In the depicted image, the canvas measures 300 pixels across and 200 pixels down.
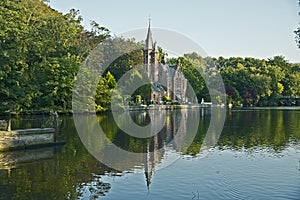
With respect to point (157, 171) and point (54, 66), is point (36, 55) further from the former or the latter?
point (157, 171)

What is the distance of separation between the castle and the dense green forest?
256cm

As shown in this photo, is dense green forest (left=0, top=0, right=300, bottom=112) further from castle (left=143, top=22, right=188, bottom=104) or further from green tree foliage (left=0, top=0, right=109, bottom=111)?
castle (left=143, top=22, right=188, bottom=104)

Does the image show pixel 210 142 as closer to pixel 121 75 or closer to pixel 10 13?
pixel 10 13

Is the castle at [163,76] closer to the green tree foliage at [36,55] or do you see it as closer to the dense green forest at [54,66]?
the dense green forest at [54,66]

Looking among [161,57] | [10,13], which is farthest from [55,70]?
[161,57]

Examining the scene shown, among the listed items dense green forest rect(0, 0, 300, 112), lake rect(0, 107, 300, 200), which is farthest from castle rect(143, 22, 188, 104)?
lake rect(0, 107, 300, 200)

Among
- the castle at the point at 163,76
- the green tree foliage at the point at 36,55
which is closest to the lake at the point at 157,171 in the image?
the green tree foliage at the point at 36,55

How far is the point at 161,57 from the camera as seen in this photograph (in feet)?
314

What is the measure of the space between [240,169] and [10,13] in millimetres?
23502

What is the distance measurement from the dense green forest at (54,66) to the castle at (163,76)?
2.56 metres

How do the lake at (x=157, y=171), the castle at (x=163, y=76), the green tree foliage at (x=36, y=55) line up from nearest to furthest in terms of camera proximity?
the lake at (x=157, y=171)
the green tree foliage at (x=36, y=55)
the castle at (x=163, y=76)

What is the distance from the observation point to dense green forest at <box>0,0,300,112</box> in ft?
95.7

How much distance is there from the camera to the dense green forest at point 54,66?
29.2 m

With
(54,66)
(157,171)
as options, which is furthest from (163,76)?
(157,171)
